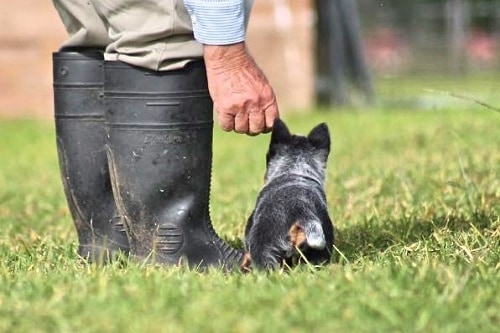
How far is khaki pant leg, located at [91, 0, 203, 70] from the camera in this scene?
3.21 meters

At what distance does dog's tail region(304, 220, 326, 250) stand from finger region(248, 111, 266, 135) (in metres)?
0.31

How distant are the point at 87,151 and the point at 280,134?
2.18 ft

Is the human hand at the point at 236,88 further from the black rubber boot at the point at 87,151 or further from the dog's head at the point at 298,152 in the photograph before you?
the black rubber boot at the point at 87,151

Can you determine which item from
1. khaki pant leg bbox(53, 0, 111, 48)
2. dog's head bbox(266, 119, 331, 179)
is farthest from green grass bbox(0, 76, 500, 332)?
khaki pant leg bbox(53, 0, 111, 48)

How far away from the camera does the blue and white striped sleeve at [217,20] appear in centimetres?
311

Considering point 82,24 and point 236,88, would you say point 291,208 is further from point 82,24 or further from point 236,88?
point 82,24

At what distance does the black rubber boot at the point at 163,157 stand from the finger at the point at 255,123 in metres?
0.19

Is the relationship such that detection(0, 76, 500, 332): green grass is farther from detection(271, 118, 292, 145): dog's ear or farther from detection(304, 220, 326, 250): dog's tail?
detection(271, 118, 292, 145): dog's ear

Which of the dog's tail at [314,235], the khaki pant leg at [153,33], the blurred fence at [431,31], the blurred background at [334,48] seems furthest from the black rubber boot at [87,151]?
the blurred fence at [431,31]

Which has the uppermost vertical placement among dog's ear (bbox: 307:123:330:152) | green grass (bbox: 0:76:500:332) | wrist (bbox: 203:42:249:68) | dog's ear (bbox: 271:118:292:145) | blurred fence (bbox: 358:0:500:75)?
wrist (bbox: 203:42:249:68)

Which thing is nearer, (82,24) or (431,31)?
(82,24)

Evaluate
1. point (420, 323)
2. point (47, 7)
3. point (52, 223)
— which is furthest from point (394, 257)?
point (47, 7)

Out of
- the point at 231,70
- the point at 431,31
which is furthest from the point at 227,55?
the point at 431,31

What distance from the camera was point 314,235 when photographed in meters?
3.13
